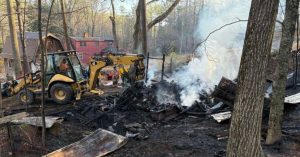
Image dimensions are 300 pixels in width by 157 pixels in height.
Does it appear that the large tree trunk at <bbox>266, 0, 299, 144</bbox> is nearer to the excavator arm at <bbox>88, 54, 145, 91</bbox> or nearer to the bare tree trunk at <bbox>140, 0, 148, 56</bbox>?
the excavator arm at <bbox>88, 54, 145, 91</bbox>

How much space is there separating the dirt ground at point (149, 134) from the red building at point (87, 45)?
29.4 metres

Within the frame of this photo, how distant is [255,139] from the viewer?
5562 mm

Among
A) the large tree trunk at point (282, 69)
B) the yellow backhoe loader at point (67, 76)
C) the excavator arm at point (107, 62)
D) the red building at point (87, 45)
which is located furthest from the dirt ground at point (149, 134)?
the red building at point (87, 45)

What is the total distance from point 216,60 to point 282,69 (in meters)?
11.4

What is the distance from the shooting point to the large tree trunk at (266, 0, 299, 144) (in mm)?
7277

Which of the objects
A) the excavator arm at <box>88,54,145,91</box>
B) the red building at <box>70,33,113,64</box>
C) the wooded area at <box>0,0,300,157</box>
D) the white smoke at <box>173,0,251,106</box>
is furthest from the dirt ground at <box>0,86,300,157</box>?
the red building at <box>70,33,113,64</box>

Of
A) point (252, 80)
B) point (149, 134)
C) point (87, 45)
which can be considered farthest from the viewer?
point (87, 45)

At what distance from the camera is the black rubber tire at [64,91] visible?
13586 millimetres

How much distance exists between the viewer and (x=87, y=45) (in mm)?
42000

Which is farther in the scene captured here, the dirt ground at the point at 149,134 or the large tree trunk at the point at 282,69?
the dirt ground at the point at 149,134

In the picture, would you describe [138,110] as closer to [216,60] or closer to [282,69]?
[282,69]

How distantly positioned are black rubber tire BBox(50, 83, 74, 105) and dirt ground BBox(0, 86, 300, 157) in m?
1.03

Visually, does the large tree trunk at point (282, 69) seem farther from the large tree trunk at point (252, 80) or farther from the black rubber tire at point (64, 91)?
the black rubber tire at point (64, 91)

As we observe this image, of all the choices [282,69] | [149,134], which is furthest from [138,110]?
[282,69]
